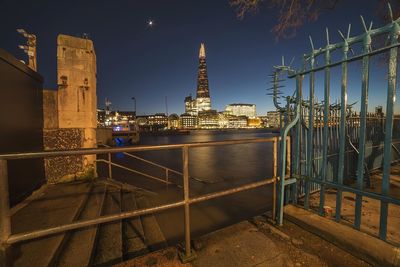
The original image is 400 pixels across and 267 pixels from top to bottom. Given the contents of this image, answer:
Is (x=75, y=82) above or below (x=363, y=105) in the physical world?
above

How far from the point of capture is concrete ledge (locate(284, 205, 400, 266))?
7.03ft

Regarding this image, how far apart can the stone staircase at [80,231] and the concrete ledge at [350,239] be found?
8.40ft

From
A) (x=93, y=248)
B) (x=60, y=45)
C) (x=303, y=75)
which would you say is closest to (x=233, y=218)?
(x=93, y=248)

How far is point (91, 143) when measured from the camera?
20.0 feet

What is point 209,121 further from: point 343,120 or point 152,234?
point 343,120

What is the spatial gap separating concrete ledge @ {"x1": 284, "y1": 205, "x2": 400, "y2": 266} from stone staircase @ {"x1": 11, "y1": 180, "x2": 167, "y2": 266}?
8.40 feet

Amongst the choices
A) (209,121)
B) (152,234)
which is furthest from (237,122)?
(152,234)

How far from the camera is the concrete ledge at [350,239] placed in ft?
7.03

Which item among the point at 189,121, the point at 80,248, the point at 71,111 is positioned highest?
the point at 189,121

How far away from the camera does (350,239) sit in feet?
7.97

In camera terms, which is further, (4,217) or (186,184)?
(186,184)

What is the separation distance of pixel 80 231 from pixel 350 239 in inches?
153

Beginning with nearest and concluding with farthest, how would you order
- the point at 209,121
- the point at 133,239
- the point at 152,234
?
the point at 133,239 → the point at 152,234 → the point at 209,121

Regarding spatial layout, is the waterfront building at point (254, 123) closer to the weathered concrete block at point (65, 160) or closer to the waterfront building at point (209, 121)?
the waterfront building at point (209, 121)
